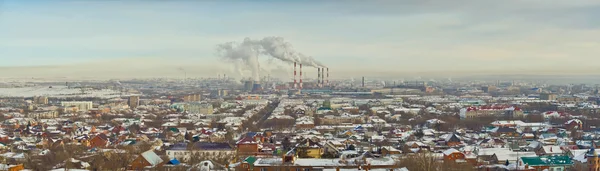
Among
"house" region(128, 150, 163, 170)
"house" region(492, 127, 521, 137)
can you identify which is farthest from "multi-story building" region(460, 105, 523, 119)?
"house" region(128, 150, 163, 170)

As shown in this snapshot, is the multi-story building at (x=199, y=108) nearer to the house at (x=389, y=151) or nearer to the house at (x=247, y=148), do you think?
the house at (x=247, y=148)

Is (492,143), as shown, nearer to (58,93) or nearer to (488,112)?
(488,112)

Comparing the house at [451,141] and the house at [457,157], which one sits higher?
the house at [457,157]

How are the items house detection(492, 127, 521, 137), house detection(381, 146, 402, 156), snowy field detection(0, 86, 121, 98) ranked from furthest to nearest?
snowy field detection(0, 86, 121, 98) < house detection(492, 127, 521, 137) < house detection(381, 146, 402, 156)

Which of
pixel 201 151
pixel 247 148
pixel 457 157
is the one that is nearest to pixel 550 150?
pixel 457 157

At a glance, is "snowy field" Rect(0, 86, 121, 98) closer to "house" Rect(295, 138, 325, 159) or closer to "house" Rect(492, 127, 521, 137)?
"house" Rect(492, 127, 521, 137)

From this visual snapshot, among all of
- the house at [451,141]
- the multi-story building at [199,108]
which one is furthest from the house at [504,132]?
the multi-story building at [199,108]

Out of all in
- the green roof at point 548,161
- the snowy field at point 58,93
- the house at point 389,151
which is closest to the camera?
the green roof at point 548,161

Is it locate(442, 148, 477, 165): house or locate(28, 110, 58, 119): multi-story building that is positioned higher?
locate(442, 148, 477, 165): house

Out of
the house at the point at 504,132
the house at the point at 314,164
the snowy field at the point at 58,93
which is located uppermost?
the house at the point at 314,164

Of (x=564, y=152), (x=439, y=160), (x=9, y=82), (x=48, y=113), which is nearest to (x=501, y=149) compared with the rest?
(x=564, y=152)
